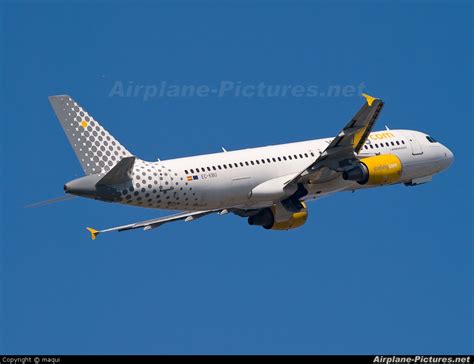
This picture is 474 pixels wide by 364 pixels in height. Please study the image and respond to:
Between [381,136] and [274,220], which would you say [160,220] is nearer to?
[274,220]

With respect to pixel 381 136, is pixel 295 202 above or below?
below

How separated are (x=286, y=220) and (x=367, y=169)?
6.39 metres

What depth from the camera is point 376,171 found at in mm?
83125

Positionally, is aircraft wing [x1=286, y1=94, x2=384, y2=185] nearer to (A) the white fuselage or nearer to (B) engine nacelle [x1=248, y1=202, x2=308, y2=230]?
(A) the white fuselage

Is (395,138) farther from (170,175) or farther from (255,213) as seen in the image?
(170,175)

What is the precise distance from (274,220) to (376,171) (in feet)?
23.8

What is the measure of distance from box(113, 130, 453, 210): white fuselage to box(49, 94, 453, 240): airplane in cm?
5

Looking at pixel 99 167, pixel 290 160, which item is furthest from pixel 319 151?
pixel 99 167

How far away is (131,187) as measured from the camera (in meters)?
78.6

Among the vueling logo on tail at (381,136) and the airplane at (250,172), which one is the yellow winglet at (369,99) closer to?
the airplane at (250,172)

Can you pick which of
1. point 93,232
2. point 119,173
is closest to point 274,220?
point 93,232

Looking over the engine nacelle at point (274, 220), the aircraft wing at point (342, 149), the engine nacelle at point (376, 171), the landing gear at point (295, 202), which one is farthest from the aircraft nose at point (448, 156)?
the landing gear at point (295, 202)

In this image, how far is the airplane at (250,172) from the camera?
78875 millimetres

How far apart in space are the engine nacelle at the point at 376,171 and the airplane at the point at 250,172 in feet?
0.18
